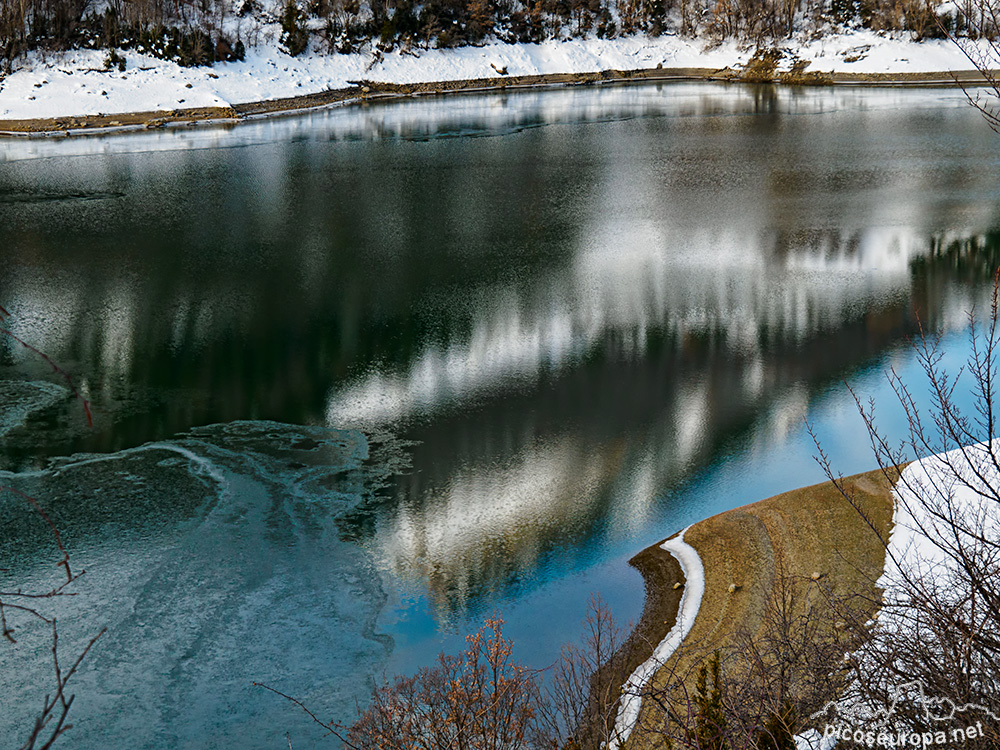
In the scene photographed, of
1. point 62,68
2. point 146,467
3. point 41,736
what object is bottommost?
point 41,736

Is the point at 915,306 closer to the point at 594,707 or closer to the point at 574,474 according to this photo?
the point at 574,474

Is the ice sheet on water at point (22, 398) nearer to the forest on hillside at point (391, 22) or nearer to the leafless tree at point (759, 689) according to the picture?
the leafless tree at point (759, 689)

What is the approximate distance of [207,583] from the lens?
11430 millimetres

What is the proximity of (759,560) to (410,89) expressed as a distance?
136 ft

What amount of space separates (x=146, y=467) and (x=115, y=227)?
13593 mm

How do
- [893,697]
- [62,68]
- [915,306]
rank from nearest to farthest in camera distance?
[893,697]
[915,306]
[62,68]

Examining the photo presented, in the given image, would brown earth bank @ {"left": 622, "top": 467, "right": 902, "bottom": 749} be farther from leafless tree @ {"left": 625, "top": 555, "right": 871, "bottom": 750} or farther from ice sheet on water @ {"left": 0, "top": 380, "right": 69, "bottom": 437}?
ice sheet on water @ {"left": 0, "top": 380, "right": 69, "bottom": 437}

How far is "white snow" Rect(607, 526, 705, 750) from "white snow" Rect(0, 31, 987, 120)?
119ft

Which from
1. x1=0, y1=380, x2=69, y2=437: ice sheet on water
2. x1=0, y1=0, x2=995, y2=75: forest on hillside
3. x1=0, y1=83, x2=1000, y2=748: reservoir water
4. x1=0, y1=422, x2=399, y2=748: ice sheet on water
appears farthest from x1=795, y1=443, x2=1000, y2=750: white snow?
x1=0, y1=0, x2=995, y2=75: forest on hillside

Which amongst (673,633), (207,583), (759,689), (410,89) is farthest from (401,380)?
(410,89)

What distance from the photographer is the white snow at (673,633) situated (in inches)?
351

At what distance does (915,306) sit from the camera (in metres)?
19.3

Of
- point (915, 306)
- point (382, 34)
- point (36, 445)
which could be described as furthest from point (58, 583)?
point (382, 34)

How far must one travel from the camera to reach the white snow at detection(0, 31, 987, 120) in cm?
4103
